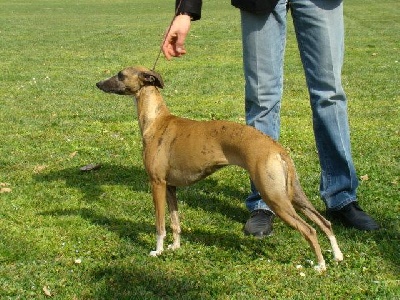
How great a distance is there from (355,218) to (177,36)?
208 centimetres

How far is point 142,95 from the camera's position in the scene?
5.25 meters

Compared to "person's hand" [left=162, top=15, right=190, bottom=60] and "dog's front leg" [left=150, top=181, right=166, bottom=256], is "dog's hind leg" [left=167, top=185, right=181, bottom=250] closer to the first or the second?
"dog's front leg" [left=150, top=181, right=166, bottom=256]

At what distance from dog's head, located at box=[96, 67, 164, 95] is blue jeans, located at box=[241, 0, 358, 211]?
31.2 inches

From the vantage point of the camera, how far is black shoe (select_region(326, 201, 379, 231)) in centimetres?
539

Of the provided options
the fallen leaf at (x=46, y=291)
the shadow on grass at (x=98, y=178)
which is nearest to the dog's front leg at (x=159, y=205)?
the fallen leaf at (x=46, y=291)

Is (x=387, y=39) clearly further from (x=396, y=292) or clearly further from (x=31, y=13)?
(x=31, y=13)

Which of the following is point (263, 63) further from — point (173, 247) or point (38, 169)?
point (38, 169)

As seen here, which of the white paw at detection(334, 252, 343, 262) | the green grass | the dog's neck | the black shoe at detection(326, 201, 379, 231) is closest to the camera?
the green grass

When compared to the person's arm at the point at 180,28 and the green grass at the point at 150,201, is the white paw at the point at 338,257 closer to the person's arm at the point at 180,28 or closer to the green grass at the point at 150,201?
the green grass at the point at 150,201

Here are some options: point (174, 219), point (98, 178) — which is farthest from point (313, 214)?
point (98, 178)

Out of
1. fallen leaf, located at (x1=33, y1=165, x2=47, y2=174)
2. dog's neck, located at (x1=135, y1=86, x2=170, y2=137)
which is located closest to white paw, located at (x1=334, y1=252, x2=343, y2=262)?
dog's neck, located at (x1=135, y1=86, x2=170, y2=137)

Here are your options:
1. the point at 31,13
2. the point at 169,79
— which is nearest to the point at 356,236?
the point at 169,79

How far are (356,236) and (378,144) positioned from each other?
3213 mm

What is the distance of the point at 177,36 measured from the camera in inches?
191
